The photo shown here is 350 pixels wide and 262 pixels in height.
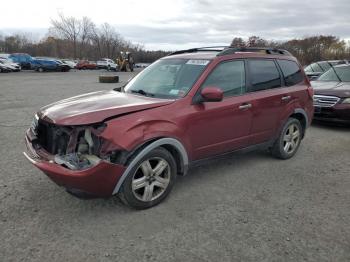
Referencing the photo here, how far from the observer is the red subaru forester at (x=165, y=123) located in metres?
3.48

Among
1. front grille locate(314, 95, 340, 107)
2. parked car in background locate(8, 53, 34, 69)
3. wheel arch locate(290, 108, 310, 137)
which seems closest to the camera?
wheel arch locate(290, 108, 310, 137)

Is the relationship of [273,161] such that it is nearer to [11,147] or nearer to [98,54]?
[11,147]

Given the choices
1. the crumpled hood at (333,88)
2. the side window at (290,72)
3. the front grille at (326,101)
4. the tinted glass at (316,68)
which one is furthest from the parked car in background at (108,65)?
the side window at (290,72)

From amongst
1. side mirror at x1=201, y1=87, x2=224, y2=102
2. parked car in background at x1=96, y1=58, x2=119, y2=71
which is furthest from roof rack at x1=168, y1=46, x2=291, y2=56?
parked car in background at x1=96, y1=58, x2=119, y2=71

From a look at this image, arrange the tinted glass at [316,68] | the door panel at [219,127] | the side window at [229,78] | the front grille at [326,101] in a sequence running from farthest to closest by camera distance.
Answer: the tinted glass at [316,68] → the front grille at [326,101] → the side window at [229,78] → the door panel at [219,127]

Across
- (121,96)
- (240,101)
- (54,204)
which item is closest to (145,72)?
(121,96)

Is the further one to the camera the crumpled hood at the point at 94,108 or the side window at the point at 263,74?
the side window at the point at 263,74

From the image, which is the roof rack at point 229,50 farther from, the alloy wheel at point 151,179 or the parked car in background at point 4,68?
the parked car in background at point 4,68

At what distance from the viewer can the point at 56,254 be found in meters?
3.04

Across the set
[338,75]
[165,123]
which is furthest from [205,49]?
[338,75]

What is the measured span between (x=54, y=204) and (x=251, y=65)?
10.6ft

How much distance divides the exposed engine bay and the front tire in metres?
0.34

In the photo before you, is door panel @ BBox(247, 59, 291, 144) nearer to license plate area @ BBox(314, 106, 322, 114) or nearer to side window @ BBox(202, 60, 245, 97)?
side window @ BBox(202, 60, 245, 97)

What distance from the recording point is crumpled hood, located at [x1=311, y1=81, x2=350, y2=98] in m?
8.05
